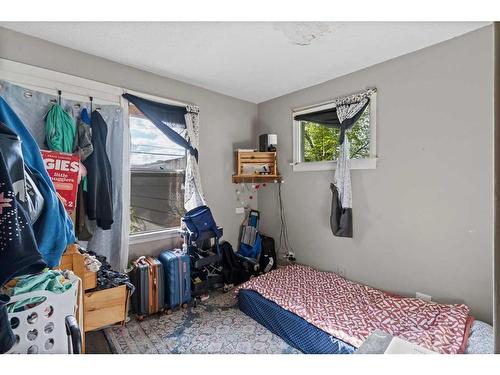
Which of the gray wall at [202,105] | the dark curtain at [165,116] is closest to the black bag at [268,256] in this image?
the gray wall at [202,105]

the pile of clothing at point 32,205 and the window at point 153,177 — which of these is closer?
the pile of clothing at point 32,205

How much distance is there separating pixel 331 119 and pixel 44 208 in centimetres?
252

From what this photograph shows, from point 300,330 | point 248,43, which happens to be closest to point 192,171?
point 248,43

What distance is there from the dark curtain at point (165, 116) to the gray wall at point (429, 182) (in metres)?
1.59

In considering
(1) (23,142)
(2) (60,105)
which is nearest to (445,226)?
(1) (23,142)

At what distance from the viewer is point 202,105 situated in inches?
108

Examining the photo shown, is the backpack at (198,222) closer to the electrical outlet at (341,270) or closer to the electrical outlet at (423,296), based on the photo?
the electrical outlet at (341,270)

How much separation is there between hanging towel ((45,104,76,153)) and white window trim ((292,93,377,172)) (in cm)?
225

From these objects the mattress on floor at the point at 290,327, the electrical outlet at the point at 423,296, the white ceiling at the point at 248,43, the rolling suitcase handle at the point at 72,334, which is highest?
the white ceiling at the point at 248,43

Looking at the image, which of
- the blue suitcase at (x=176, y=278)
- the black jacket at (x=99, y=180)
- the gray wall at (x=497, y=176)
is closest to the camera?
the gray wall at (x=497, y=176)

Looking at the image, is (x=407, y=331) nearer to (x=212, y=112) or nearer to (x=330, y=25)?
(x=330, y=25)

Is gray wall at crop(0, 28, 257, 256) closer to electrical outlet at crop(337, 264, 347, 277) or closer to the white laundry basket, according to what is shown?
the white laundry basket

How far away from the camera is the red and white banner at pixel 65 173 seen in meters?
1.60

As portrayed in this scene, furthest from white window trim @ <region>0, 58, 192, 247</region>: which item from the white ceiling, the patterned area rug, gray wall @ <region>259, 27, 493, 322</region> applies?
gray wall @ <region>259, 27, 493, 322</region>
